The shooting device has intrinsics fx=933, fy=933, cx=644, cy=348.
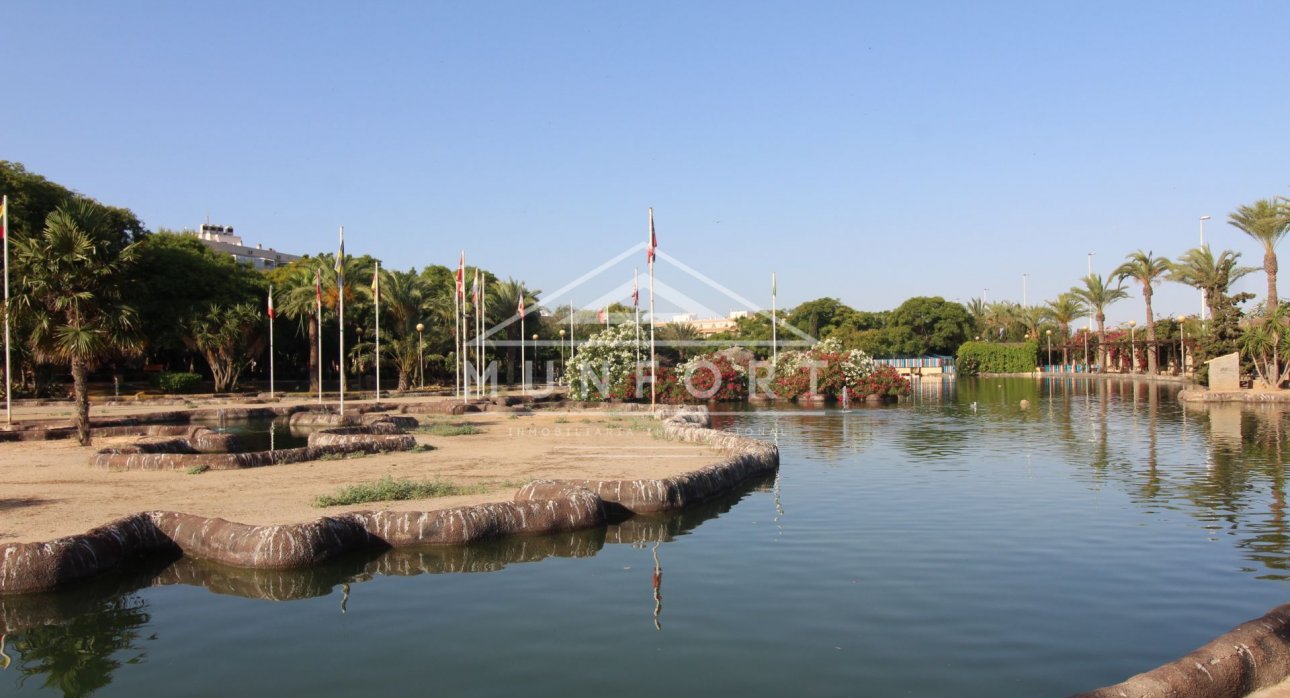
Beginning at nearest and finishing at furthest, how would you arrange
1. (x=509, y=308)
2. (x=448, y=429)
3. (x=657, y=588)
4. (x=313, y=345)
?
(x=657, y=588) < (x=448, y=429) < (x=313, y=345) < (x=509, y=308)

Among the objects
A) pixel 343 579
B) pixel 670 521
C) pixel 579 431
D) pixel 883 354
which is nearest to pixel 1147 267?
pixel 883 354

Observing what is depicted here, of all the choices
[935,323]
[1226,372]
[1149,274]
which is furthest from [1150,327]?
[935,323]

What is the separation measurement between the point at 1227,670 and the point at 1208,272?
59.8 m

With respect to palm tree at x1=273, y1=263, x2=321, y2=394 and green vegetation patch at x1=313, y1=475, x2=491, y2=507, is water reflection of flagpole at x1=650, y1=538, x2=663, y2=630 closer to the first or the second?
green vegetation patch at x1=313, y1=475, x2=491, y2=507

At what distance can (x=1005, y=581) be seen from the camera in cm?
1024

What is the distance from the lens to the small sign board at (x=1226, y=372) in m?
45.6

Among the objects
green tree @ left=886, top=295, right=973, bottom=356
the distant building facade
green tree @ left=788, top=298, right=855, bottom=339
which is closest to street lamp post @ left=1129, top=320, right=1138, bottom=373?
green tree @ left=886, top=295, right=973, bottom=356

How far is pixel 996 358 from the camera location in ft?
288

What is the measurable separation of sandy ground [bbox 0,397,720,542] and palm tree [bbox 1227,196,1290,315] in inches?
1576

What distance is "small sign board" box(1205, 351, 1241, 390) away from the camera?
45616 mm

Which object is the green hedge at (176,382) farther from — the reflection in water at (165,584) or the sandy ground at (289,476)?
the reflection in water at (165,584)

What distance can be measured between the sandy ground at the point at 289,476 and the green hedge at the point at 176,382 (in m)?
27.5

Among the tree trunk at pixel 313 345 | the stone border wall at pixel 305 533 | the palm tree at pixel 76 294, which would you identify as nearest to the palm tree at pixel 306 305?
the tree trunk at pixel 313 345

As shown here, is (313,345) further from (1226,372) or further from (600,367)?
(1226,372)
